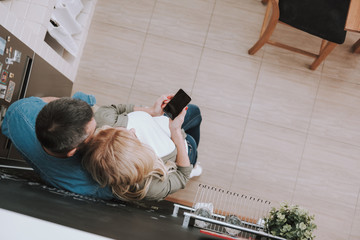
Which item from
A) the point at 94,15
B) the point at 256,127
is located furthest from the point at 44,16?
the point at 256,127

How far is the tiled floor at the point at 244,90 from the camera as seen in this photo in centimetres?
281

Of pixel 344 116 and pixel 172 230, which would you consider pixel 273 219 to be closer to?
pixel 172 230

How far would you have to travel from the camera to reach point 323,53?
8.79 ft

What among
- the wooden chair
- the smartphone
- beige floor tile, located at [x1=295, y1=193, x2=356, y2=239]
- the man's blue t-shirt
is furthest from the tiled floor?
the man's blue t-shirt

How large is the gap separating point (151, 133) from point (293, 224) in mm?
808

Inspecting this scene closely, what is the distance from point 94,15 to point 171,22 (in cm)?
76

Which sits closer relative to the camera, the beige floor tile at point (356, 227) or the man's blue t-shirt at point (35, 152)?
the man's blue t-shirt at point (35, 152)

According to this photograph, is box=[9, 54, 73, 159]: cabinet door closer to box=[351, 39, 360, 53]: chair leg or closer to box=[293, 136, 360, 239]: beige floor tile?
box=[293, 136, 360, 239]: beige floor tile

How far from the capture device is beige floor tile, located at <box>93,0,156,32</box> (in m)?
3.00

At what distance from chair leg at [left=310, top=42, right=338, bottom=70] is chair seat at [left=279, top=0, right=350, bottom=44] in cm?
20

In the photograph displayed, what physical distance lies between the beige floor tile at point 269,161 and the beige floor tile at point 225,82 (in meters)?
0.25

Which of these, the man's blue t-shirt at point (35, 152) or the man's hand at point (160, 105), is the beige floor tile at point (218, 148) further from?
the man's blue t-shirt at point (35, 152)

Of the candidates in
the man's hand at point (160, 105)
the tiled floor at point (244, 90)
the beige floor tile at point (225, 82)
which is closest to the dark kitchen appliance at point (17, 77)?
the tiled floor at point (244, 90)

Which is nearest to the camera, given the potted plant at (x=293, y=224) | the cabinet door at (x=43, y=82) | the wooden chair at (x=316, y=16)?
the potted plant at (x=293, y=224)
